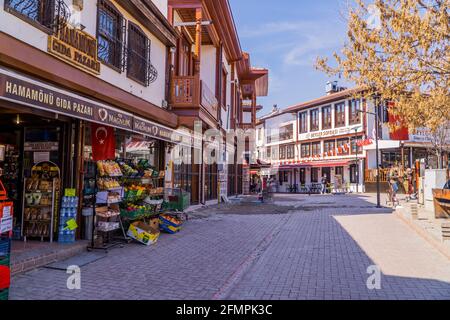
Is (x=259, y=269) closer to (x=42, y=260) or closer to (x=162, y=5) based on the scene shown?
(x=42, y=260)

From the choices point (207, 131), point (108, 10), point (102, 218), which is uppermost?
point (108, 10)

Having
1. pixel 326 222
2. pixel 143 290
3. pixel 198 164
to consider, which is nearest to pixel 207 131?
pixel 198 164

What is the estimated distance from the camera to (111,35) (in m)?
8.88

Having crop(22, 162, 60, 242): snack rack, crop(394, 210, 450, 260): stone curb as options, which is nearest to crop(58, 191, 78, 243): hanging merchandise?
crop(22, 162, 60, 242): snack rack

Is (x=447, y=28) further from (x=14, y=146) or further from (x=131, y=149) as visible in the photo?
(x=14, y=146)

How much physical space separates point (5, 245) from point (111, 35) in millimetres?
5806

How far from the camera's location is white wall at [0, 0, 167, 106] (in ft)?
19.0

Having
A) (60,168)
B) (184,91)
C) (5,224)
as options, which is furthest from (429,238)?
(5,224)

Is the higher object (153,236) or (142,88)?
(142,88)

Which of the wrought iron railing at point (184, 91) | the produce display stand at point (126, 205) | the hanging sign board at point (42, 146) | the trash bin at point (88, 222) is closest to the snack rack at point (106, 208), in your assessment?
the produce display stand at point (126, 205)

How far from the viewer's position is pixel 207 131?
59.5 feet

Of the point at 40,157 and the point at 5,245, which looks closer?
the point at 5,245

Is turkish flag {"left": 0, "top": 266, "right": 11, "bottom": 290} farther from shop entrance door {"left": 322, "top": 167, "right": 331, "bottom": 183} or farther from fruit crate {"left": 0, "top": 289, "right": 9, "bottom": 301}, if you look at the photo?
shop entrance door {"left": 322, "top": 167, "right": 331, "bottom": 183}
